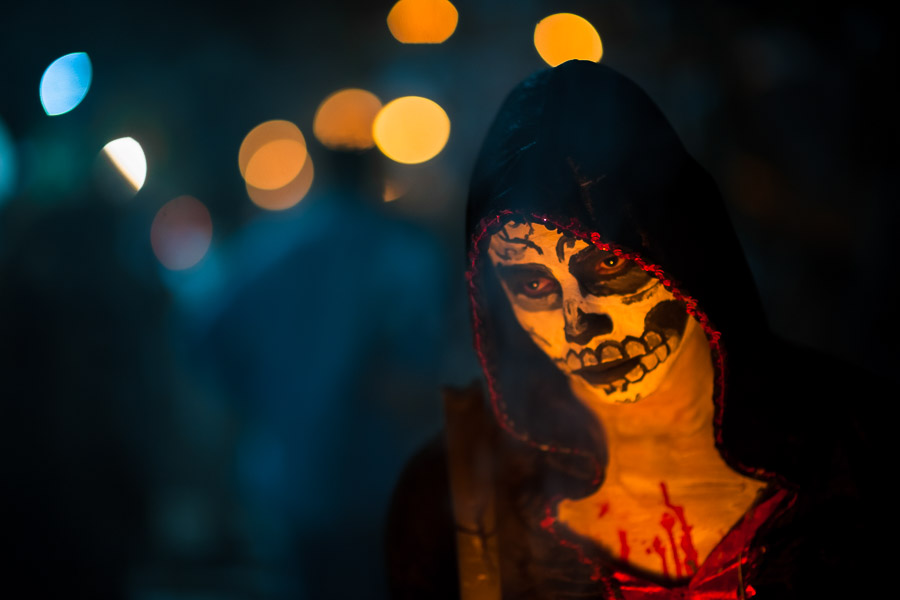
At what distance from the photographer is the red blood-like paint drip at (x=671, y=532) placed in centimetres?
118

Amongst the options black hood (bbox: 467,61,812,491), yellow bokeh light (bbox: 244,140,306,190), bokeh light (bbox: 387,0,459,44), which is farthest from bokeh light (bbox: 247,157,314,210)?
black hood (bbox: 467,61,812,491)

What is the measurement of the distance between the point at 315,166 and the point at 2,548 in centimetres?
146

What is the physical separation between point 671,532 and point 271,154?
156 centimetres

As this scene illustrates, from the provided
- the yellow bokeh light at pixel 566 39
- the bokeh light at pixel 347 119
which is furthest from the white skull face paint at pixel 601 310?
the bokeh light at pixel 347 119

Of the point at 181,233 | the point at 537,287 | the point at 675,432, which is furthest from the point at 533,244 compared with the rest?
the point at 181,233

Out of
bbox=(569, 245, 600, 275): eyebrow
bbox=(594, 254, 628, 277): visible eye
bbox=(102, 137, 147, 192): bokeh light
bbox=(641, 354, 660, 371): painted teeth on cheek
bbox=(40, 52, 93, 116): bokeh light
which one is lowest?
bbox=(641, 354, 660, 371): painted teeth on cheek

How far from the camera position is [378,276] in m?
2.21

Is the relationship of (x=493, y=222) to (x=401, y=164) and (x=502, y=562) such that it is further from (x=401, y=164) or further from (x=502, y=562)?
(x=401, y=164)

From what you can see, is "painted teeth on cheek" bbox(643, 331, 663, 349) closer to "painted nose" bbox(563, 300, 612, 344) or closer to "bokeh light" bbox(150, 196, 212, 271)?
"painted nose" bbox(563, 300, 612, 344)

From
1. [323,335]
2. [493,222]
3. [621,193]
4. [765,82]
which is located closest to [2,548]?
Result: [323,335]

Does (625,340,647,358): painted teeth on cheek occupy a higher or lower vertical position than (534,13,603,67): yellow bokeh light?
lower

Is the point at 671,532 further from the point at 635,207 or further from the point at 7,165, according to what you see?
the point at 7,165

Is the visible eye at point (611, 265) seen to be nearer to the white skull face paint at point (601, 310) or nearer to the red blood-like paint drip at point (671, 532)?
the white skull face paint at point (601, 310)

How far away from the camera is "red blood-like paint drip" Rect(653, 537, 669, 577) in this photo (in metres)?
1.19
